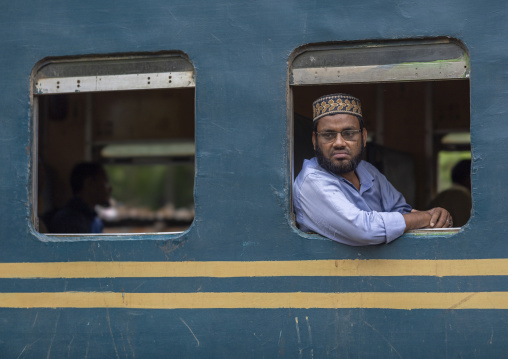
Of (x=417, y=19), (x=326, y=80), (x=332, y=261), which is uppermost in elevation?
(x=417, y=19)

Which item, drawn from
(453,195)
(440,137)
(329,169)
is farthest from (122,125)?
(329,169)

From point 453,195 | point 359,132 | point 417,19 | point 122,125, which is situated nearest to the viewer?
point 417,19

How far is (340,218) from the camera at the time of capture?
257cm

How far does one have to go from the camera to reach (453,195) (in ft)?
13.3

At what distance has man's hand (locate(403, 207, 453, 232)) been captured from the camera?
262 cm

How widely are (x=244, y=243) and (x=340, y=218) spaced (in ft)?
1.45

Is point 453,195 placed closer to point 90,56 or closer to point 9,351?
point 90,56

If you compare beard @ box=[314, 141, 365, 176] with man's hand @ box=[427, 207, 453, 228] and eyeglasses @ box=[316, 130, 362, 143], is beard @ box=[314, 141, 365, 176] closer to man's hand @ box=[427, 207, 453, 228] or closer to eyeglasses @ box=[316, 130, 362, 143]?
eyeglasses @ box=[316, 130, 362, 143]

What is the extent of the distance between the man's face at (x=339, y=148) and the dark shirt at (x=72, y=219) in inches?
83.1

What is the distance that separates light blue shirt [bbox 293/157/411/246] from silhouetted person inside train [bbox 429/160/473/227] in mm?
1016

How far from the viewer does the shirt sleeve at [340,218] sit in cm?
255

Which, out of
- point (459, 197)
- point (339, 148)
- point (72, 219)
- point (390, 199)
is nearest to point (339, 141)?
→ point (339, 148)

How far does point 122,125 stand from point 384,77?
4039 mm

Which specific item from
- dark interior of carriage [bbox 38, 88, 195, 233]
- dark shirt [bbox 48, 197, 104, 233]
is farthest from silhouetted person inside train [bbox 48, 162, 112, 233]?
dark interior of carriage [bbox 38, 88, 195, 233]
